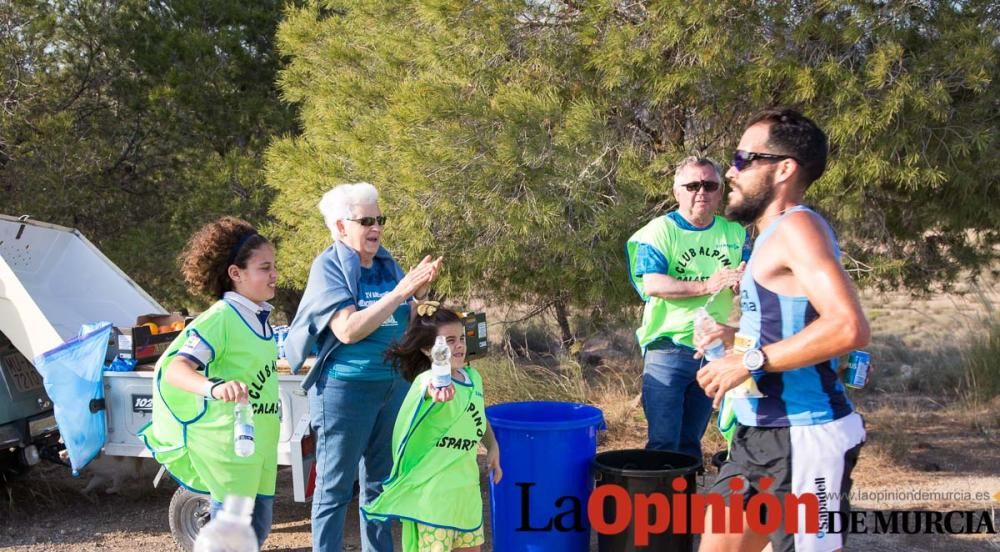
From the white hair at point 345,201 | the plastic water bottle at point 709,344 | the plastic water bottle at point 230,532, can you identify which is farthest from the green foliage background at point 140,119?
the plastic water bottle at point 709,344

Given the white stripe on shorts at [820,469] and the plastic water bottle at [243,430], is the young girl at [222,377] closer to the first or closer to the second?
the plastic water bottle at [243,430]

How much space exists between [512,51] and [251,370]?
3.30 meters

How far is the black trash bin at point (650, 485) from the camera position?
4.11 metres

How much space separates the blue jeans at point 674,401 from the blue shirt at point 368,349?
4.28 ft

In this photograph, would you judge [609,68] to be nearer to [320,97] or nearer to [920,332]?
[320,97]

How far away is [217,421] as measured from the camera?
3568 mm

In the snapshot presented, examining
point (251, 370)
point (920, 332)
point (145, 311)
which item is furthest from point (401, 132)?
point (920, 332)

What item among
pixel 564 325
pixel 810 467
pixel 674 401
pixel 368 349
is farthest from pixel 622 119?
pixel 810 467

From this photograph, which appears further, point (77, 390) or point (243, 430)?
point (77, 390)

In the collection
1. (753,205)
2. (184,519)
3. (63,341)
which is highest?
(753,205)

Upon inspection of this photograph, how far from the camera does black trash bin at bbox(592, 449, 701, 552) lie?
4.11 meters

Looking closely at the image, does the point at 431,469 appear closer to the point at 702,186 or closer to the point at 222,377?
the point at 222,377

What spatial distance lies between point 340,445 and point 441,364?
2.49 feet

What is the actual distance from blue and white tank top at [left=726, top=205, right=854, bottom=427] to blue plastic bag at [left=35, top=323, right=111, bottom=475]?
3746mm
